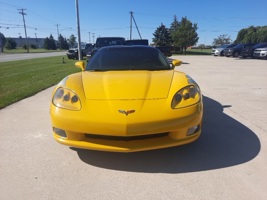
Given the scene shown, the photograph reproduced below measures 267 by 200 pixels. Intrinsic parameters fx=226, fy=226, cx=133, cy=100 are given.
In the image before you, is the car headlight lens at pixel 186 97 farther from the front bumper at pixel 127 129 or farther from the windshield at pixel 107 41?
the windshield at pixel 107 41

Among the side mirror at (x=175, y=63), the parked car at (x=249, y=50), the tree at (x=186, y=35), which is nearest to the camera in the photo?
the side mirror at (x=175, y=63)

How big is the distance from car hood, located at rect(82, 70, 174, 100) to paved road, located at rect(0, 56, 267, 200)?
2.49ft

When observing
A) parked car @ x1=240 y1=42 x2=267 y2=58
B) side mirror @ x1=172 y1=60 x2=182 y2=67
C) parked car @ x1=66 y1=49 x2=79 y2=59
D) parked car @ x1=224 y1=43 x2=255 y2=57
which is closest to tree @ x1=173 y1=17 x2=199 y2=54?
parked car @ x1=224 y1=43 x2=255 y2=57

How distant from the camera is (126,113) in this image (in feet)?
7.70

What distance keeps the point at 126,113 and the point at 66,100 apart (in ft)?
2.57

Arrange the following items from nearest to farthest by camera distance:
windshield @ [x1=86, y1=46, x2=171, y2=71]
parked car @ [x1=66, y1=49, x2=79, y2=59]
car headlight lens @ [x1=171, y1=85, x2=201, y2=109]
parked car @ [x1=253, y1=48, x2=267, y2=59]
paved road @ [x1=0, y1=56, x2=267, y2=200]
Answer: paved road @ [x1=0, y1=56, x2=267, y2=200] < car headlight lens @ [x1=171, y1=85, x2=201, y2=109] < windshield @ [x1=86, y1=46, x2=171, y2=71] < parked car @ [x1=253, y1=48, x2=267, y2=59] < parked car @ [x1=66, y1=49, x2=79, y2=59]

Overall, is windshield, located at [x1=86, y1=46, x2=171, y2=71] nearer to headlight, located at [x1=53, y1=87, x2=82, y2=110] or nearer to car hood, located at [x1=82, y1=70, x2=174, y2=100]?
car hood, located at [x1=82, y1=70, x2=174, y2=100]

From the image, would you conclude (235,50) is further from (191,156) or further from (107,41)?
(191,156)

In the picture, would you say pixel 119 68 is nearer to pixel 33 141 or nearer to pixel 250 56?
pixel 33 141

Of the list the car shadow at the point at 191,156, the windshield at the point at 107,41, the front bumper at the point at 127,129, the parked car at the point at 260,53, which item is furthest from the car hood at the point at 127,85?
the parked car at the point at 260,53

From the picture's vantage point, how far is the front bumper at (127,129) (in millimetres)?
2305

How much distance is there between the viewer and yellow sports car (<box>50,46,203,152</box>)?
7.64 feet

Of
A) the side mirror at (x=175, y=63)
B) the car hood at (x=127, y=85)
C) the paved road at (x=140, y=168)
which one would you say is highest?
the side mirror at (x=175, y=63)

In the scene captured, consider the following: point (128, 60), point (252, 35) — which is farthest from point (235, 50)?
point (252, 35)
